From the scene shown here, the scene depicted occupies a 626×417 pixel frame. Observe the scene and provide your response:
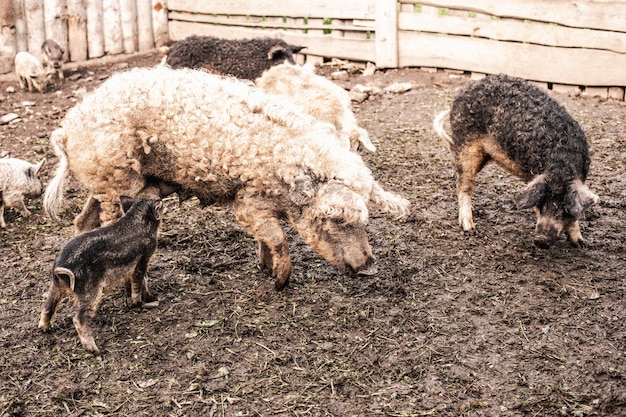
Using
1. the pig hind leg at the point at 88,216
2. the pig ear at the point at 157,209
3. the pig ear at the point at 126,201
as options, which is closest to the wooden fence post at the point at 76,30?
the pig hind leg at the point at 88,216

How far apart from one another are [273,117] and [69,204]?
3009mm

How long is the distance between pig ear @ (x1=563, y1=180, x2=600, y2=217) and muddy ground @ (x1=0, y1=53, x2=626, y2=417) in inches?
19.7

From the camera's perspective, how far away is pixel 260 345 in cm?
477

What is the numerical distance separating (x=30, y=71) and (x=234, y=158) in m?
6.71

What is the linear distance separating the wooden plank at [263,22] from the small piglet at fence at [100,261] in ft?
23.5

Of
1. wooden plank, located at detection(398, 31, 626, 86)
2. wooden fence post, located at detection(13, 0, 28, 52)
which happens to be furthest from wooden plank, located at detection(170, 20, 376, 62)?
wooden fence post, located at detection(13, 0, 28, 52)

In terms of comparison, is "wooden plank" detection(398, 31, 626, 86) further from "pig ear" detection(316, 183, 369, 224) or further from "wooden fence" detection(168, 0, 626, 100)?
"pig ear" detection(316, 183, 369, 224)

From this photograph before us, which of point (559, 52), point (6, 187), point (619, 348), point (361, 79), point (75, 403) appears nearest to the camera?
point (75, 403)

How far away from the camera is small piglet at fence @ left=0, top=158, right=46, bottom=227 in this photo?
6679mm

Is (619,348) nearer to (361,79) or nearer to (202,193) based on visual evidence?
(202,193)

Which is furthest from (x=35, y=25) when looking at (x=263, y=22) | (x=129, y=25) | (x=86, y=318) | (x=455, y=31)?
(x=86, y=318)

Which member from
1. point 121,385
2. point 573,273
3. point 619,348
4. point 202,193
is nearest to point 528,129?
point 573,273

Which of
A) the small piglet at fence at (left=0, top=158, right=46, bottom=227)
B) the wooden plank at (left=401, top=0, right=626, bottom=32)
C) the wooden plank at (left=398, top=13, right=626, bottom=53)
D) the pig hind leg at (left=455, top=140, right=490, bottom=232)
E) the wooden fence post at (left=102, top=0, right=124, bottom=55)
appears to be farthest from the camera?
the wooden fence post at (left=102, top=0, right=124, bottom=55)

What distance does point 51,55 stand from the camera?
10.8 m
